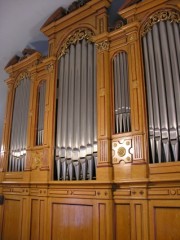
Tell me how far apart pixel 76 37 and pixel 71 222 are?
3.56m

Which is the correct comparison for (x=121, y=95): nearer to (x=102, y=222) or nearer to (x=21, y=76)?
(x=102, y=222)

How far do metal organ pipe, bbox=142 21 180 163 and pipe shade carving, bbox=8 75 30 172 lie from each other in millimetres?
3058

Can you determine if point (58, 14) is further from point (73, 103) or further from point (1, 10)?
point (73, 103)

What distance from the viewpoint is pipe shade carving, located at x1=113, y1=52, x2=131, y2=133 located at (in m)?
4.32

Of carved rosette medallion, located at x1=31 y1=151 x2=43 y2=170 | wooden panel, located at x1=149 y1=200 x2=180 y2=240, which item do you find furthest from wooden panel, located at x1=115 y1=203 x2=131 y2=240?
carved rosette medallion, located at x1=31 y1=151 x2=43 y2=170

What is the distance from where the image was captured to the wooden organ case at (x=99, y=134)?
12.4ft

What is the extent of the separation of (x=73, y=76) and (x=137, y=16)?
5.27 feet

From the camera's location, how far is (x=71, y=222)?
4.46 metres

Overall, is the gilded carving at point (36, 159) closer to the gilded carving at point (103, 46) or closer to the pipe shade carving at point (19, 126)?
the pipe shade carving at point (19, 126)

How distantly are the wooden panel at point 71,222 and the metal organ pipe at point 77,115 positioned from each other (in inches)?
19.9

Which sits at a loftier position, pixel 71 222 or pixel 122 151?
pixel 122 151

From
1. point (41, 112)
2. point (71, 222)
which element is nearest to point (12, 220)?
point (71, 222)

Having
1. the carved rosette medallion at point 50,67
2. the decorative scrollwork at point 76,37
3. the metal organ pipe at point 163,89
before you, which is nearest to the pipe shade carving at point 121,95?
the metal organ pipe at point 163,89

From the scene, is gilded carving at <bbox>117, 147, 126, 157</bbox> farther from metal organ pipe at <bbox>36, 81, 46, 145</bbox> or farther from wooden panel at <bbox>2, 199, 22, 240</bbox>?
wooden panel at <bbox>2, 199, 22, 240</bbox>
